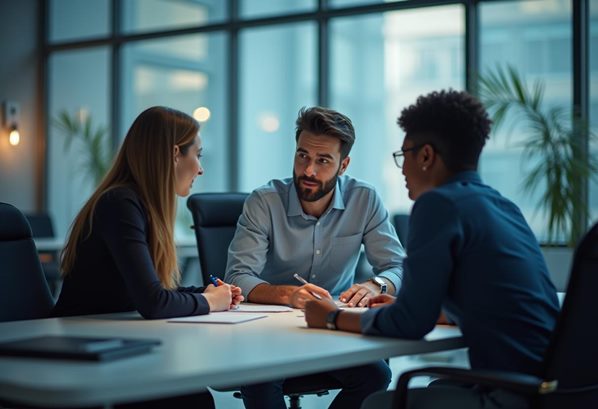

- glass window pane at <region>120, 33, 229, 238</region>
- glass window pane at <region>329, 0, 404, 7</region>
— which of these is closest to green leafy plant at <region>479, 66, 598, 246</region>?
glass window pane at <region>329, 0, 404, 7</region>

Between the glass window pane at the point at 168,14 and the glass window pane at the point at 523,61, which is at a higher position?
the glass window pane at the point at 168,14

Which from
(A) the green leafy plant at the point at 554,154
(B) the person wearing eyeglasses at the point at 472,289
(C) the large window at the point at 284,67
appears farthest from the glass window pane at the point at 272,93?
(B) the person wearing eyeglasses at the point at 472,289

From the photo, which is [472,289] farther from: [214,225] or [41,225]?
[41,225]

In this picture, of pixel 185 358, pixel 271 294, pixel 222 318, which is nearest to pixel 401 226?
pixel 271 294

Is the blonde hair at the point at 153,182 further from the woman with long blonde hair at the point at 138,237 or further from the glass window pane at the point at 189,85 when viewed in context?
the glass window pane at the point at 189,85

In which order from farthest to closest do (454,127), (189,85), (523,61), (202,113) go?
(189,85) < (202,113) < (523,61) < (454,127)

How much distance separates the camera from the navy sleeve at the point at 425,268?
1.88 m

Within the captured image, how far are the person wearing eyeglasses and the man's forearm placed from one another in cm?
69

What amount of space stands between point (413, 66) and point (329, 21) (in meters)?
0.81

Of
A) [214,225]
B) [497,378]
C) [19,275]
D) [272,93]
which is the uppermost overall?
[272,93]

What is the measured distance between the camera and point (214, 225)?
340 centimetres

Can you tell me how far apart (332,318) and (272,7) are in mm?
5459

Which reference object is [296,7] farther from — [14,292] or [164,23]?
[14,292]

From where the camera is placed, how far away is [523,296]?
6.25 ft
